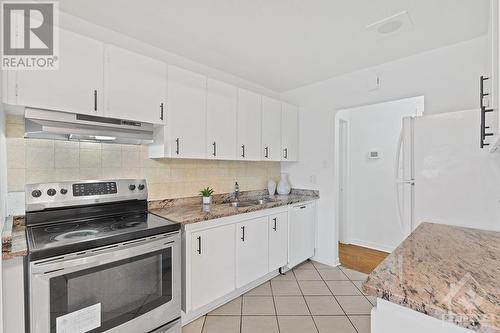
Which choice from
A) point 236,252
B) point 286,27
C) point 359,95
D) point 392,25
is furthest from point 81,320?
point 359,95

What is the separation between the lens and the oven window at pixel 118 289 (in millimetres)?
1321

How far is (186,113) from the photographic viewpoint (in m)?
2.25

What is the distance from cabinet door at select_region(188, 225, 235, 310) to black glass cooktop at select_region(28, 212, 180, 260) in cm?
32

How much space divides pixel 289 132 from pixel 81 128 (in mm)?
2436

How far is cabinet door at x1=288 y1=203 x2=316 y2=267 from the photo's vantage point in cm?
293

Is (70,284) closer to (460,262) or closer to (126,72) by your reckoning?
(126,72)

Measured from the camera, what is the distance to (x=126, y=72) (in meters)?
1.86

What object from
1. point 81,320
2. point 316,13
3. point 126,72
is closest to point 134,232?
point 81,320

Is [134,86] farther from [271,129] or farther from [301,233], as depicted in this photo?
[301,233]

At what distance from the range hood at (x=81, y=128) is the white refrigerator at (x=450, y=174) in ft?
7.27

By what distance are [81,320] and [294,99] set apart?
10.9ft

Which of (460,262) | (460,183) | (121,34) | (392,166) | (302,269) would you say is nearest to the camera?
(460,262)

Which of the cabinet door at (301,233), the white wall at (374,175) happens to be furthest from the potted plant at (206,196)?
the white wall at (374,175)

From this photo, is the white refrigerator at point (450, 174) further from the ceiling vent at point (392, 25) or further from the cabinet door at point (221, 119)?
the cabinet door at point (221, 119)
